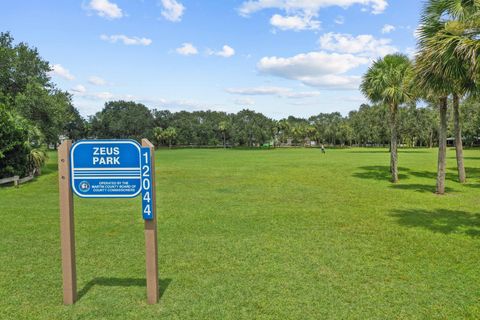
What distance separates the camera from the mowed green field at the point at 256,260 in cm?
455

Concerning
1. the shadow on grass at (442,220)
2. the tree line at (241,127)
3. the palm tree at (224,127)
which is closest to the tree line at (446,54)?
the shadow on grass at (442,220)

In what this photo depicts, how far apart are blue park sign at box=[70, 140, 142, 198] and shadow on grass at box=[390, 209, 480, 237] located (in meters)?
7.06

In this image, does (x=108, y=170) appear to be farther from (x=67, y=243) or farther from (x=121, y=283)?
(x=121, y=283)

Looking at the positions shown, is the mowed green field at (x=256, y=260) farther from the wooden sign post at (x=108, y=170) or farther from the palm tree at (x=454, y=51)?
the palm tree at (x=454, y=51)

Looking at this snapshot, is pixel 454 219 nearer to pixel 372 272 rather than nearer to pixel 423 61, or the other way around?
pixel 423 61

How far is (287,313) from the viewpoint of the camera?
438 cm

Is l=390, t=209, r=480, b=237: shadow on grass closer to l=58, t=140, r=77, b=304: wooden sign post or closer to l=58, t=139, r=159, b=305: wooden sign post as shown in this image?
l=58, t=139, r=159, b=305: wooden sign post

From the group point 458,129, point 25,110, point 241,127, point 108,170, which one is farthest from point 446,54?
point 241,127

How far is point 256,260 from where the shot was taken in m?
6.31

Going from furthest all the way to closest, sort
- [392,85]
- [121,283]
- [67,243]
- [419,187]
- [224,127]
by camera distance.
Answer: [224,127] → [392,85] → [419,187] → [121,283] → [67,243]

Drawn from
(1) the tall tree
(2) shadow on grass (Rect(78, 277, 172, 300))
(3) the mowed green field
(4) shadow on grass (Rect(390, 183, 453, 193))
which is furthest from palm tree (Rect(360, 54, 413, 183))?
(1) the tall tree

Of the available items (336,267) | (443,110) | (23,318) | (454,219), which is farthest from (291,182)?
(23,318)

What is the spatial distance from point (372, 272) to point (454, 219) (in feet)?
17.5

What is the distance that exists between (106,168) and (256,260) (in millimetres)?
3126
